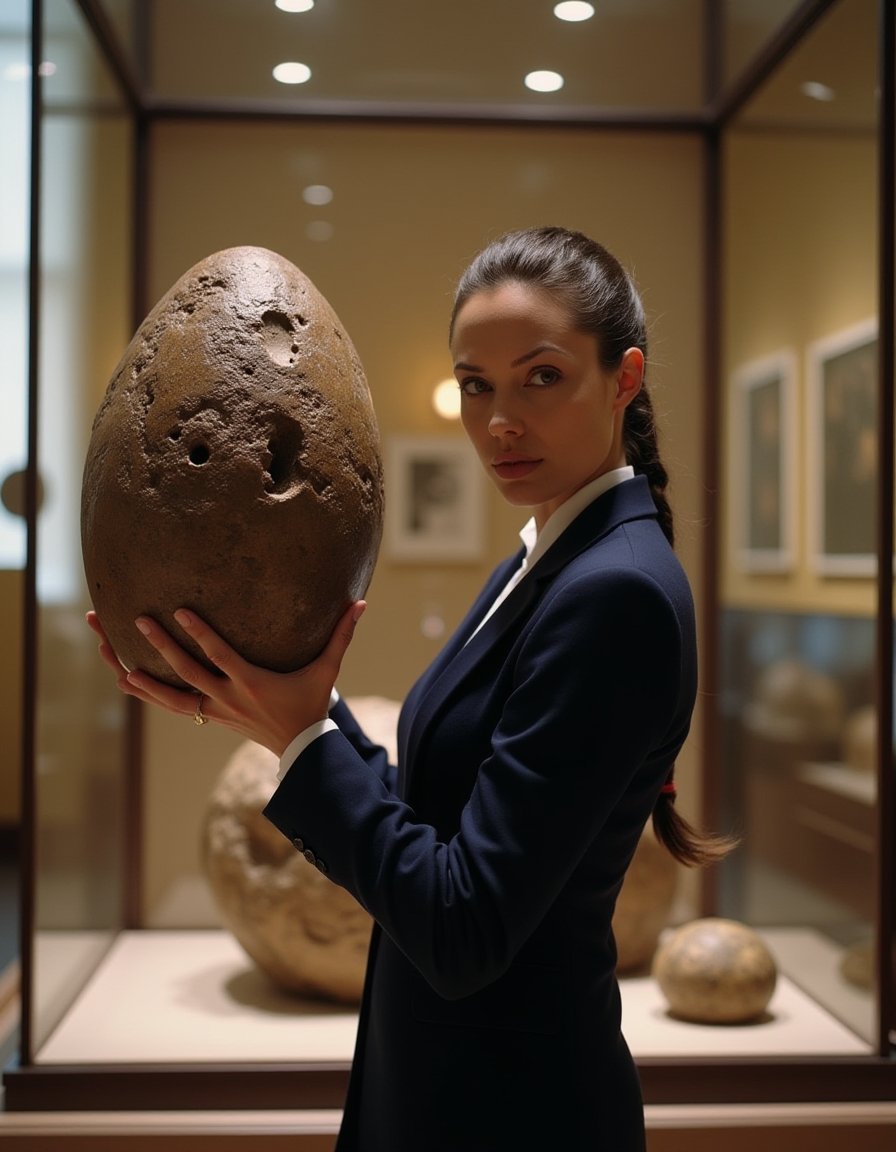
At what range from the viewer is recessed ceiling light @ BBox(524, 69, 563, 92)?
3.45 m

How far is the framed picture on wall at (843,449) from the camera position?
10.6ft

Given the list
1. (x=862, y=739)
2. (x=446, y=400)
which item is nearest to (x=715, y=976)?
(x=862, y=739)

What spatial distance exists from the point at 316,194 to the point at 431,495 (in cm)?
86

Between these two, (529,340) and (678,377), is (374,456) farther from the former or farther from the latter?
(678,377)

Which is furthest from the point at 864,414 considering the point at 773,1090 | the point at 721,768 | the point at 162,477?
the point at 162,477

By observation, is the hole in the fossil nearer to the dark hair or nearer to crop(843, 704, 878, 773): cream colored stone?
the dark hair

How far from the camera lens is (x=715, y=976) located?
10.2 feet

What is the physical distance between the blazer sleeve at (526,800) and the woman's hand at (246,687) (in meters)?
0.11

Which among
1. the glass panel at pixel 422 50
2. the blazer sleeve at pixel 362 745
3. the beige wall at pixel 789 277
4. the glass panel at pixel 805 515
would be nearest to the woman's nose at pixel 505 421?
the blazer sleeve at pixel 362 745

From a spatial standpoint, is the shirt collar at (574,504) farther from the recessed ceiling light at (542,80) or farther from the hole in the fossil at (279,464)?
the recessed ceiling light at (542,80)

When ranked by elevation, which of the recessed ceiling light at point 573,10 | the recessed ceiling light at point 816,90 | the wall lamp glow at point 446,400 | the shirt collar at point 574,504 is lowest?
the shirt collar at point 574,504

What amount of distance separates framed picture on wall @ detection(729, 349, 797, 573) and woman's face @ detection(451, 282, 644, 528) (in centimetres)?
219

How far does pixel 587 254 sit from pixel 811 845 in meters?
2.38

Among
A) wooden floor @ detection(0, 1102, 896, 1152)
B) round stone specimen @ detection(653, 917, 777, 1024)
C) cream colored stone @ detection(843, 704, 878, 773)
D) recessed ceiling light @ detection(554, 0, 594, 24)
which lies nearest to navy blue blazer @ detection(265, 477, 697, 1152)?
wooden floor @ detection(0, 1102, 896, 1152)
